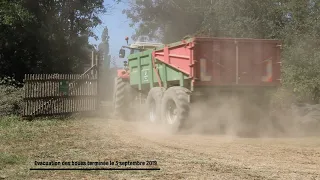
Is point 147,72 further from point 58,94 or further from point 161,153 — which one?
point 161,153

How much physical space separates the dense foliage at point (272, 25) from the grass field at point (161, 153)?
282 inches

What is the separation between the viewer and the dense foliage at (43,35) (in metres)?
20.0

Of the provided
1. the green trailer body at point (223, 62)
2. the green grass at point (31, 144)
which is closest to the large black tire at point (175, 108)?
the green trailer body at point (223, 62)

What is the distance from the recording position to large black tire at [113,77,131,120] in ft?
46.8

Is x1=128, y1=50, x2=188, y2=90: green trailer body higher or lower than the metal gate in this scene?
higher

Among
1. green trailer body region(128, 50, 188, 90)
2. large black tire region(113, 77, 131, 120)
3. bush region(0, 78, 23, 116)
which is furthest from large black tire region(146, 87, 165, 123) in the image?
bush region(0, 78, 23, 116)

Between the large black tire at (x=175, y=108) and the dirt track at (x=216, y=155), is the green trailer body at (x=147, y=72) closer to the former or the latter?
the large black tire at (x=175, y=108)

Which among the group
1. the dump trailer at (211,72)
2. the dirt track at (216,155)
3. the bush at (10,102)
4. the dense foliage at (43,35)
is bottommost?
the dirt track at (216,155)

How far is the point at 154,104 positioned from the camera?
11.8 m

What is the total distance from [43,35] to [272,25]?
1209 centimetres

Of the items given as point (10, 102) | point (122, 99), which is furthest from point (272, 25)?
point (10, 102)

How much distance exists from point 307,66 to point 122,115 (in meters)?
7.91

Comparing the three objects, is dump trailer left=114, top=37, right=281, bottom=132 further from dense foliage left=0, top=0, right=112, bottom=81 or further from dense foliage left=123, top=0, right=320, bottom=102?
dense foliage left=0, top=0, right=112, bottom=81

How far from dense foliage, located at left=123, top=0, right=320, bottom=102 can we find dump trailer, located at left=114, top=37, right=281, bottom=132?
625 cm
